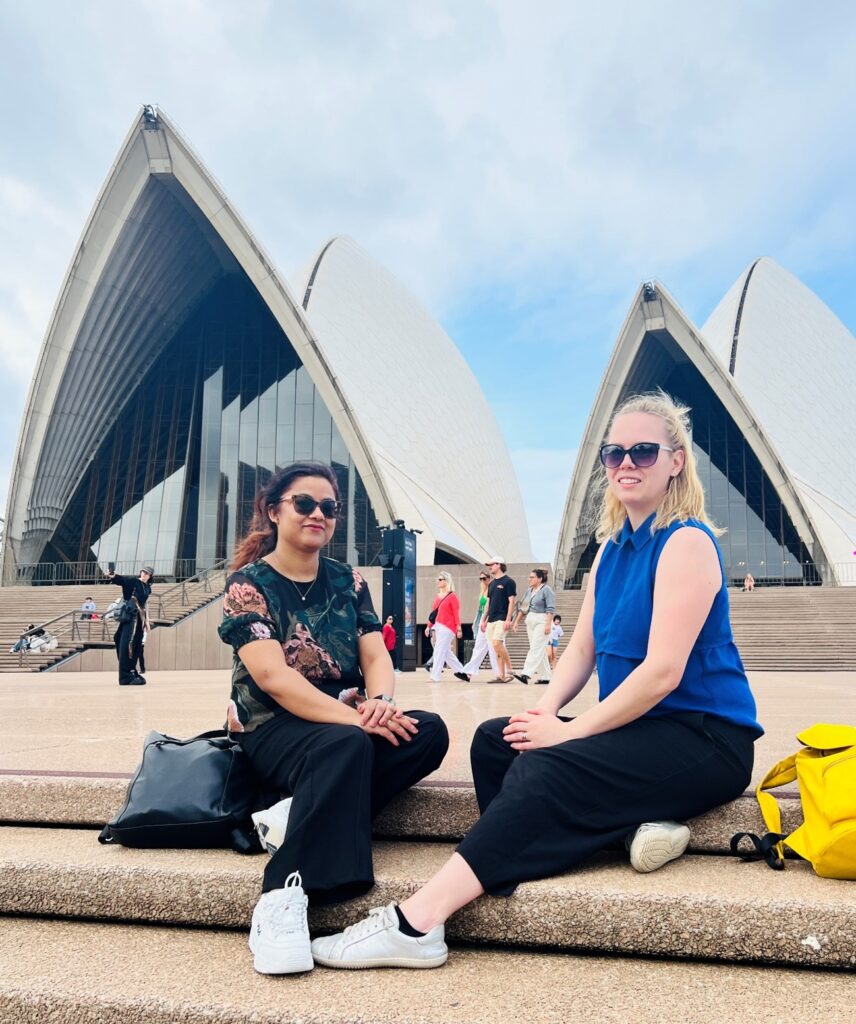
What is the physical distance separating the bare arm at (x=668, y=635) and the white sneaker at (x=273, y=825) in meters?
0.80

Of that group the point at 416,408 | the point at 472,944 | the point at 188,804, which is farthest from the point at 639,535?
the point at 416,408

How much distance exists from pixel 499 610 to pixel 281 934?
8.42 metres

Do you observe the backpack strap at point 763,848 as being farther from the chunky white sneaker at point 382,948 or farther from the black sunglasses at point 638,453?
the black sunglasses at point 638,453

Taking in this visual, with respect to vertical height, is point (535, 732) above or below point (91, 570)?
below

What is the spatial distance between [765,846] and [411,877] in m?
0.97

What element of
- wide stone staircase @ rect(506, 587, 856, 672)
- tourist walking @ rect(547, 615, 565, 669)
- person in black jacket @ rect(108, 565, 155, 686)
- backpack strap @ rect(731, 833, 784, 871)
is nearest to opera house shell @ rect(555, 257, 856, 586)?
wide stone staircase @ rect(506, 587, 856, 672)

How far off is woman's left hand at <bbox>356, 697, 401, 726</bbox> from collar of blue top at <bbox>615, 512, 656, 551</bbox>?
870 mm

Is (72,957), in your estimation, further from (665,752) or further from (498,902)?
(665,752)

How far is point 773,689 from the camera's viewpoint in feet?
30.2

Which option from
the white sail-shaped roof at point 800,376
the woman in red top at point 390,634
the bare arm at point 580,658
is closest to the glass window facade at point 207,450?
the woman in red top at point 390,634

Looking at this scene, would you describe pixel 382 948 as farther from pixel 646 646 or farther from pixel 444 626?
pixel 444 626

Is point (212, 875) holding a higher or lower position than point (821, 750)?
lower

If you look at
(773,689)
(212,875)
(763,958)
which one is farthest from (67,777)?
(773,689)

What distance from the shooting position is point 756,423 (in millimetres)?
28141
